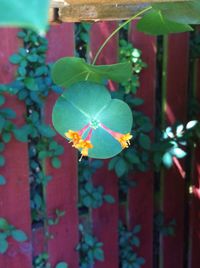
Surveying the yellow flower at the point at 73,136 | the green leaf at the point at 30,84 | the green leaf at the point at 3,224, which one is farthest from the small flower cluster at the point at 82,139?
the green leaf at the point at 3,224

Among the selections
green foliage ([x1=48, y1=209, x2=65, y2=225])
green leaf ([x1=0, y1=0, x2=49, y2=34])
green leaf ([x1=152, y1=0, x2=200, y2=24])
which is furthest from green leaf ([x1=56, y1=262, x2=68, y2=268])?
green leaf ([x1=0, y1=0, x2=49, y2=34])

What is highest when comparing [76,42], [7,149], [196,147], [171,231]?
[76,42]

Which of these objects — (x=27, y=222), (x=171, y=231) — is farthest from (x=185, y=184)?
(x=27, y=222)

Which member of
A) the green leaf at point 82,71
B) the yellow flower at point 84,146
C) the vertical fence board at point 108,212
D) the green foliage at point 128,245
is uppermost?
the green leaf at point 82,71

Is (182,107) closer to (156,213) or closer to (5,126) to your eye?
(156,213)

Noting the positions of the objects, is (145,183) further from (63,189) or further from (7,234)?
(7,234)

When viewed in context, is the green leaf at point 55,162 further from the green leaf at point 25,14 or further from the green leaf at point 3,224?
the green leaf at point 25,14
